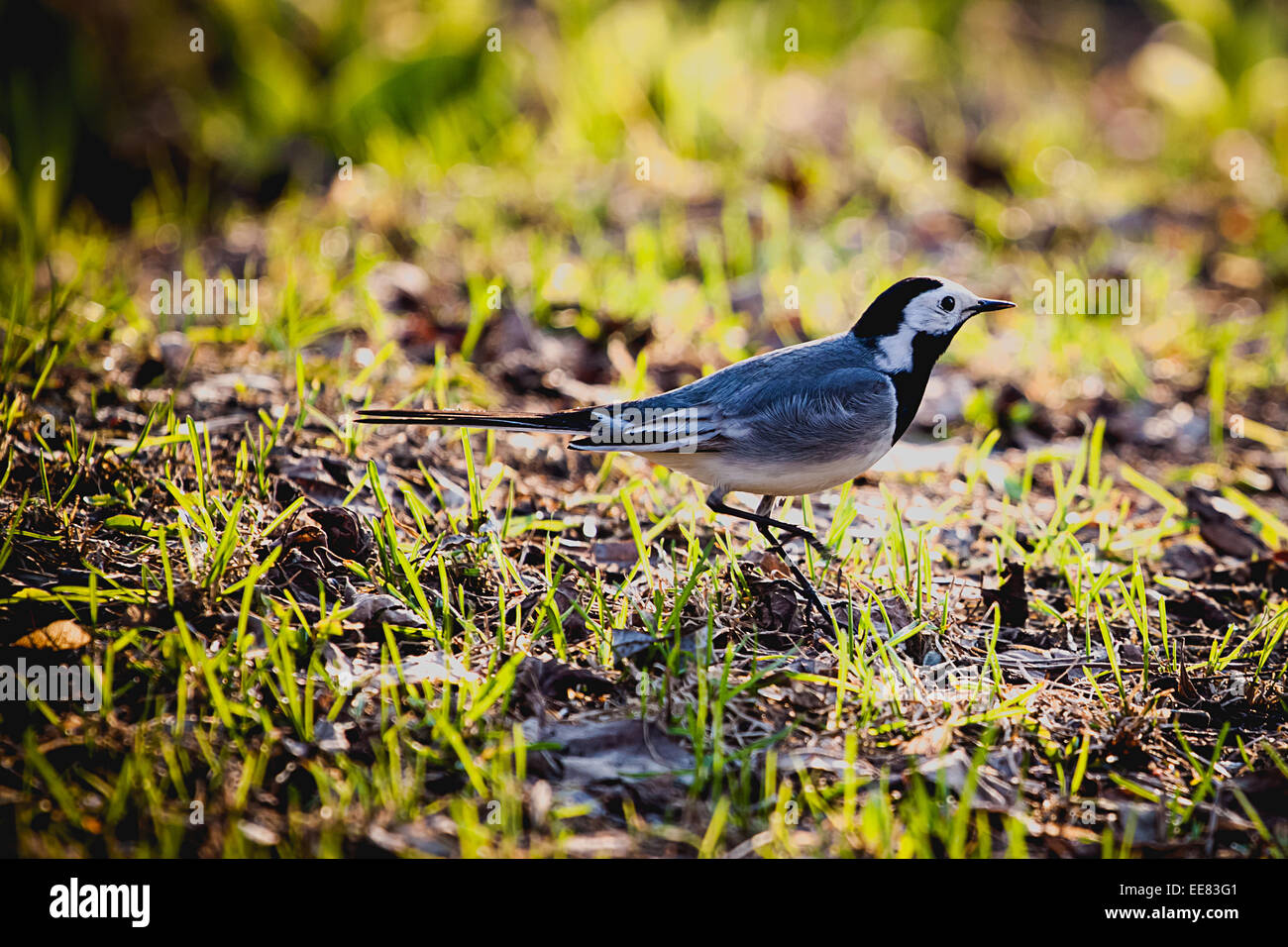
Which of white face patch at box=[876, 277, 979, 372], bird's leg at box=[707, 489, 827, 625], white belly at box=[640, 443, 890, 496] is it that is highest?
white face patch at box=[876, 277, 979, 372]

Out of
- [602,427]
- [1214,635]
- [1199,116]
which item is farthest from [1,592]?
[1199,116]

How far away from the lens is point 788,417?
3.48 metres

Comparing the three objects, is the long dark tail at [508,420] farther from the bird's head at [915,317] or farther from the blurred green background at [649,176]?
the blurred green background at [649,176]

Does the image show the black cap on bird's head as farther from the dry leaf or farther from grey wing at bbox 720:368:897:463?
the dry leaf

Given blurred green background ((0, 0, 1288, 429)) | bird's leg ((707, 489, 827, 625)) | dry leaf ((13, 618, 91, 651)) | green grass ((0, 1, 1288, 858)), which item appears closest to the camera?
green grass ((0, 1, 1288, 858))

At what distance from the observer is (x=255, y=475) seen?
3732mm

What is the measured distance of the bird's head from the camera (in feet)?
12.1

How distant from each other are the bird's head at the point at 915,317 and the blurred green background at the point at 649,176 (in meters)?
1.51

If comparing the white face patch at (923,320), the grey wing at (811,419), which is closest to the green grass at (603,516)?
the grey wing at (811,419)

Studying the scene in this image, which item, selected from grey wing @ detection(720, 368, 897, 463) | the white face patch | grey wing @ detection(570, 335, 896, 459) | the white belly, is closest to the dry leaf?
grey wing @ detection(570, 335, 896, 459)

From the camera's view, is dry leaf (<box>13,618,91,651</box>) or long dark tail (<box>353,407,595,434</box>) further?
long dark tail (<box>353,407,595,434</box>)

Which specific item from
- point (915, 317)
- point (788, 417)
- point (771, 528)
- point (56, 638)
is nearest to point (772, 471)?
point (788, 417)

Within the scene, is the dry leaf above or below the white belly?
below

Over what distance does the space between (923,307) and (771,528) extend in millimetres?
897
